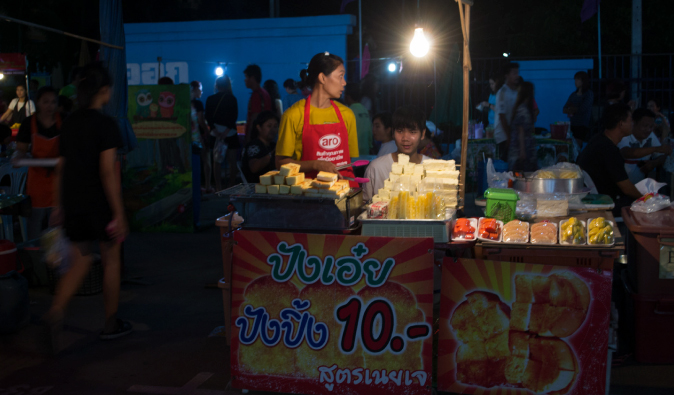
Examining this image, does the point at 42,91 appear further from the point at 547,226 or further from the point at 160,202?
the point at 547,226

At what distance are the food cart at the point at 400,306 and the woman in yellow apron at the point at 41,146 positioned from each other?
3164 millimetres

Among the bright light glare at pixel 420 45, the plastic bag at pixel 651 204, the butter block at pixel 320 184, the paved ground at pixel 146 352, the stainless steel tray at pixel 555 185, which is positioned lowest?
the paved ground at pixel 146 352

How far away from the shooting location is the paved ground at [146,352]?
378 cm

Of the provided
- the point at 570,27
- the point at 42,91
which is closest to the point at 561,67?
the point at 570,27

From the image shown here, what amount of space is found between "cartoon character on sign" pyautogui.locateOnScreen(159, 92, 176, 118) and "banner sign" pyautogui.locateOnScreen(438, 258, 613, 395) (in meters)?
5.54

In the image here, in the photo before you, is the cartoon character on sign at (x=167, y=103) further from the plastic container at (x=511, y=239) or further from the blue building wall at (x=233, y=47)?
the blue building wall at (x=233, y=47)

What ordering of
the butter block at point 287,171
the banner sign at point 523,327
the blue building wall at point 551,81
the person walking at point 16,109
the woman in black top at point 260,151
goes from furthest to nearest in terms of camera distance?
the blue building wall at point 551,81 → the person walking at point 16,109 → the woman in black top at point 260,151 → the butter block at point 287,171 → the banner sign at point 523,327

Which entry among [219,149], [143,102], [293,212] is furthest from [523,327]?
[219,149]

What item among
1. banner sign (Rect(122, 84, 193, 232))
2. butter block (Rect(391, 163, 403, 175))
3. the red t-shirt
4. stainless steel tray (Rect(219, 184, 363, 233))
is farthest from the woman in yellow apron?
the red t-shirt

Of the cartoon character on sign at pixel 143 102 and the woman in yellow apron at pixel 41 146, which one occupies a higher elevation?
the cartoon character on sign at pixel 143 102

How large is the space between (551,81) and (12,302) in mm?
15493

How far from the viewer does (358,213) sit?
12.6 ft

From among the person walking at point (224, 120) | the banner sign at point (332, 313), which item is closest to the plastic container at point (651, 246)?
the banner sign at point (332, 313)

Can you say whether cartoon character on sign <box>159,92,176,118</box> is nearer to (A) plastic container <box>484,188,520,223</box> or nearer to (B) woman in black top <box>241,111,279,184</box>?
(B) woman in black top <box>241,111,279,184</box>
